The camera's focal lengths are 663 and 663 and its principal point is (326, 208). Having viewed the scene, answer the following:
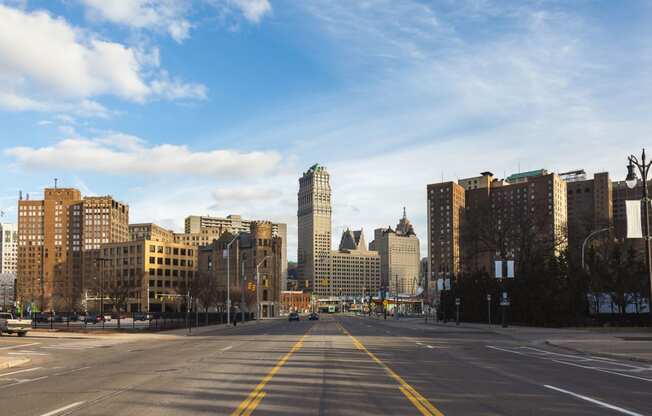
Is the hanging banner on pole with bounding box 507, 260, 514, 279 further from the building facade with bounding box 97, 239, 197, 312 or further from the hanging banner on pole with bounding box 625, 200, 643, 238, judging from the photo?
the building facade with bounding box 97, 239, 197, 312

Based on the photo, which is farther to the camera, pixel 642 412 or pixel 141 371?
pixel 141 371

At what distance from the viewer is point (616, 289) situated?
6091 cm

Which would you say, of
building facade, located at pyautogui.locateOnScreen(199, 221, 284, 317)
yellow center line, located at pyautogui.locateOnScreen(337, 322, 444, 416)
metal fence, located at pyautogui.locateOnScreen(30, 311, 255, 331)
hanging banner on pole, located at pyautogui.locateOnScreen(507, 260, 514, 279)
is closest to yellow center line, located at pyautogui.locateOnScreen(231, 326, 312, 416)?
yellow center line, located at pyautogui.locateOnScreen(337, 322, 444, 416)

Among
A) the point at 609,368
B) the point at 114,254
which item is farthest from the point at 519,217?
the point at 114,254

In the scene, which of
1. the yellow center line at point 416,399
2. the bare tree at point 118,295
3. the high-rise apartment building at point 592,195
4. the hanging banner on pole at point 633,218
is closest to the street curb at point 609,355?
the hanging banner on pole at point 633,218

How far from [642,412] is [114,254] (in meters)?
185

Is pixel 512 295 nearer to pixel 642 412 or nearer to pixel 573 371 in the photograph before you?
pixel 573 371

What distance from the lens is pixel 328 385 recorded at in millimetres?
16594

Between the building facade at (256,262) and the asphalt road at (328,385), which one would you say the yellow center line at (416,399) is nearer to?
the asphalt road at (328,385)

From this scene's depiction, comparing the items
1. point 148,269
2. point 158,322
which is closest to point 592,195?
point 148,269

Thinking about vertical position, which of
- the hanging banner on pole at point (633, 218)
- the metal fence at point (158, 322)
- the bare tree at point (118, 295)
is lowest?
the metal fence at point (158, 322)

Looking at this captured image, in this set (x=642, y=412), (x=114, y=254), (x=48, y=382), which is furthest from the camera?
(x=114, y=254)

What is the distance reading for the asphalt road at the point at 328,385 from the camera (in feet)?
42.2

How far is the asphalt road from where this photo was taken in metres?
12.9
